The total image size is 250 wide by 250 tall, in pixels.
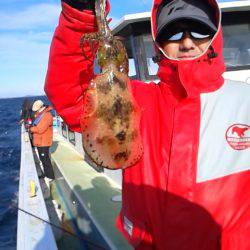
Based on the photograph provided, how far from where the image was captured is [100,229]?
4891 millimetres

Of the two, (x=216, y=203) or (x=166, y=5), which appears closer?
(x=216, y=203)

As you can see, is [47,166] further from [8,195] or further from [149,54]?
[149,54]

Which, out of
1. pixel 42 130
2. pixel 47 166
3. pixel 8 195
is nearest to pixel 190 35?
pixel 47 166

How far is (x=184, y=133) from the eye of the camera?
6.51ft

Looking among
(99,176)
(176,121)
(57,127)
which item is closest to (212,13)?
(176,121)

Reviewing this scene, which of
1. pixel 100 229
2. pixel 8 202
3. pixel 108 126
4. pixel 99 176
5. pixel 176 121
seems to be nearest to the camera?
pixel 108 126

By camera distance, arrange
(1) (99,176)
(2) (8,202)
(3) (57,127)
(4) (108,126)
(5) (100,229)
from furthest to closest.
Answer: (3) (57,127), (2) (8,202), (1) (99,176), (5) (100,229), (4) (108,126)

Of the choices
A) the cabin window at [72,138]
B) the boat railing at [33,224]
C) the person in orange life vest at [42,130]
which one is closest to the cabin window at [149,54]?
the boat railing at [33,224]

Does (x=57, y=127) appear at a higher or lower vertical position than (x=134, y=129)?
lower

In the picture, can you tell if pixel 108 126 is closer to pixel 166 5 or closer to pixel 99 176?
pixel 166 5

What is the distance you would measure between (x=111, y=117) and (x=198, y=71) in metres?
0.52

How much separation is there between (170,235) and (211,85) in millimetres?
792

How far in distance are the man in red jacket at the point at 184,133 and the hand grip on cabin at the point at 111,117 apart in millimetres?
148

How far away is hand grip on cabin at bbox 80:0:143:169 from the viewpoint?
6.17 feet
